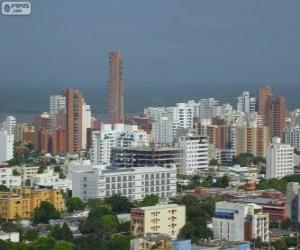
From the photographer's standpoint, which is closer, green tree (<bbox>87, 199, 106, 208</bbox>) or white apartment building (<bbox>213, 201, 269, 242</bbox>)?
white apartment building (<bbox>213, 201, 269, 242</bbox>)

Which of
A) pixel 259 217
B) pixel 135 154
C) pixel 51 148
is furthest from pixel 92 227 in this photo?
pixel 51 148

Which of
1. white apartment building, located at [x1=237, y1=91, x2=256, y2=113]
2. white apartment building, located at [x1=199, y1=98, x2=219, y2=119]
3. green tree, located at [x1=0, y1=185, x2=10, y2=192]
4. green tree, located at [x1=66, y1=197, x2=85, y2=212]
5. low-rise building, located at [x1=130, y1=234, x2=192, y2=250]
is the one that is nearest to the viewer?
low-rise building, located at [x1=130, y1=234, x2=192, y2=250]

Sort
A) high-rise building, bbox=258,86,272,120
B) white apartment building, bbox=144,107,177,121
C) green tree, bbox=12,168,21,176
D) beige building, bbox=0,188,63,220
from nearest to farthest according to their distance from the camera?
beige building, bbox=0,188,63,220
green tree, bbox=12,168,21,176
white apartment building, bbox=144,107,177,121
high-rise building, bbox=258,86,272,120

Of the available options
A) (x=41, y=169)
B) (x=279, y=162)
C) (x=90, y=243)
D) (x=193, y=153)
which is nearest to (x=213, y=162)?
(x=193, y=153)

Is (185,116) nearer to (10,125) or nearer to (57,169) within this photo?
(10,125)

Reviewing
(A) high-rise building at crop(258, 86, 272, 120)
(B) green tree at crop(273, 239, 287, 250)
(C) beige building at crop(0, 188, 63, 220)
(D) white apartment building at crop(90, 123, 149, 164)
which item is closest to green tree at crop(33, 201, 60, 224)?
(C) beige building at crop(0, 188, 63, 220)

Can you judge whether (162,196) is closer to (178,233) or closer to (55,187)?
(55,187)

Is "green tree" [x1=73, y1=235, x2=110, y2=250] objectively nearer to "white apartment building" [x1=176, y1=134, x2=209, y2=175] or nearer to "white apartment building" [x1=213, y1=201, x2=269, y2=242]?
"white apartment building" [x1=213, y1=201, x2=269, y2=242]
